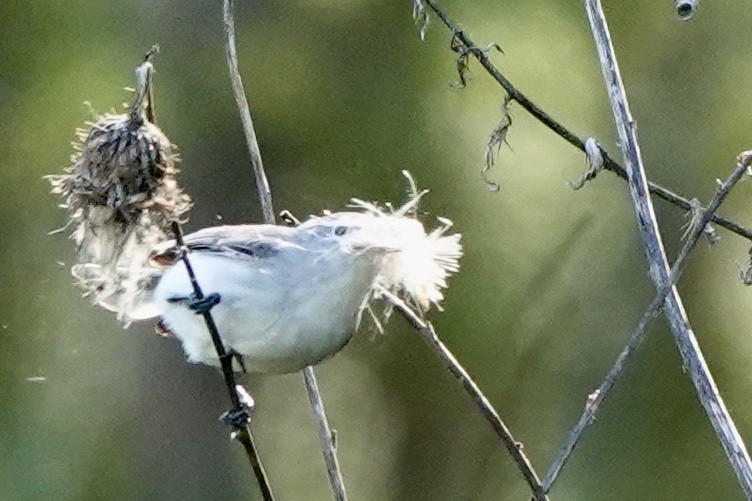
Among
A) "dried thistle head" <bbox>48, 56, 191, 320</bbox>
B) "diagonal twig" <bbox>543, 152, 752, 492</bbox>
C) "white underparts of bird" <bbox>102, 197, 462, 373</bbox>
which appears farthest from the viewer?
"white underparts of bird" <bbox>102, 197, 462, 373</bbox>

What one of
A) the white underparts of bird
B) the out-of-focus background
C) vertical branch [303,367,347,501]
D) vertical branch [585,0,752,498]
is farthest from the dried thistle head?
the out-of-focus background

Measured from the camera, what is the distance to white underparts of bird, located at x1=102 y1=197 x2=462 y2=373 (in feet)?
5.27

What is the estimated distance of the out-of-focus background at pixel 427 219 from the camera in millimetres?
3281

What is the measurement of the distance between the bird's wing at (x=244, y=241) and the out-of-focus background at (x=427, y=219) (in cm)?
122

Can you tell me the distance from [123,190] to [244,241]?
504 mm

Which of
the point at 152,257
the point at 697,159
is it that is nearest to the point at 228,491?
the point at 697,159

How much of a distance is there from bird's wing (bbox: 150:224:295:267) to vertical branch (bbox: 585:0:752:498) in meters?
0.60

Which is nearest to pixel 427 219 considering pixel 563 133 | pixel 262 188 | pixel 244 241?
pixel 244 241

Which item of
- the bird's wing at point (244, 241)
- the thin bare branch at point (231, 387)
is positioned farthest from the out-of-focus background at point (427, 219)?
the thin bare branch at point (231, 387)

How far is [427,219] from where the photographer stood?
3221 millimetres

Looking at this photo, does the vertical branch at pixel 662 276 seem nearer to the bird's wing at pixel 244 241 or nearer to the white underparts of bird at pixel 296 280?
the white underparts of bird at pixel 296 280

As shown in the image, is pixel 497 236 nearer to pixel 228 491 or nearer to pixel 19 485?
pixel 228 491

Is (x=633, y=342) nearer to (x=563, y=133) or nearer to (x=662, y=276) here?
(x=662, y=276)

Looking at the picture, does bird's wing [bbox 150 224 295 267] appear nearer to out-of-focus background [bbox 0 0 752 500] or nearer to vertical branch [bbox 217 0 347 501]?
vertical branch [bbox 217 0 347 501]
